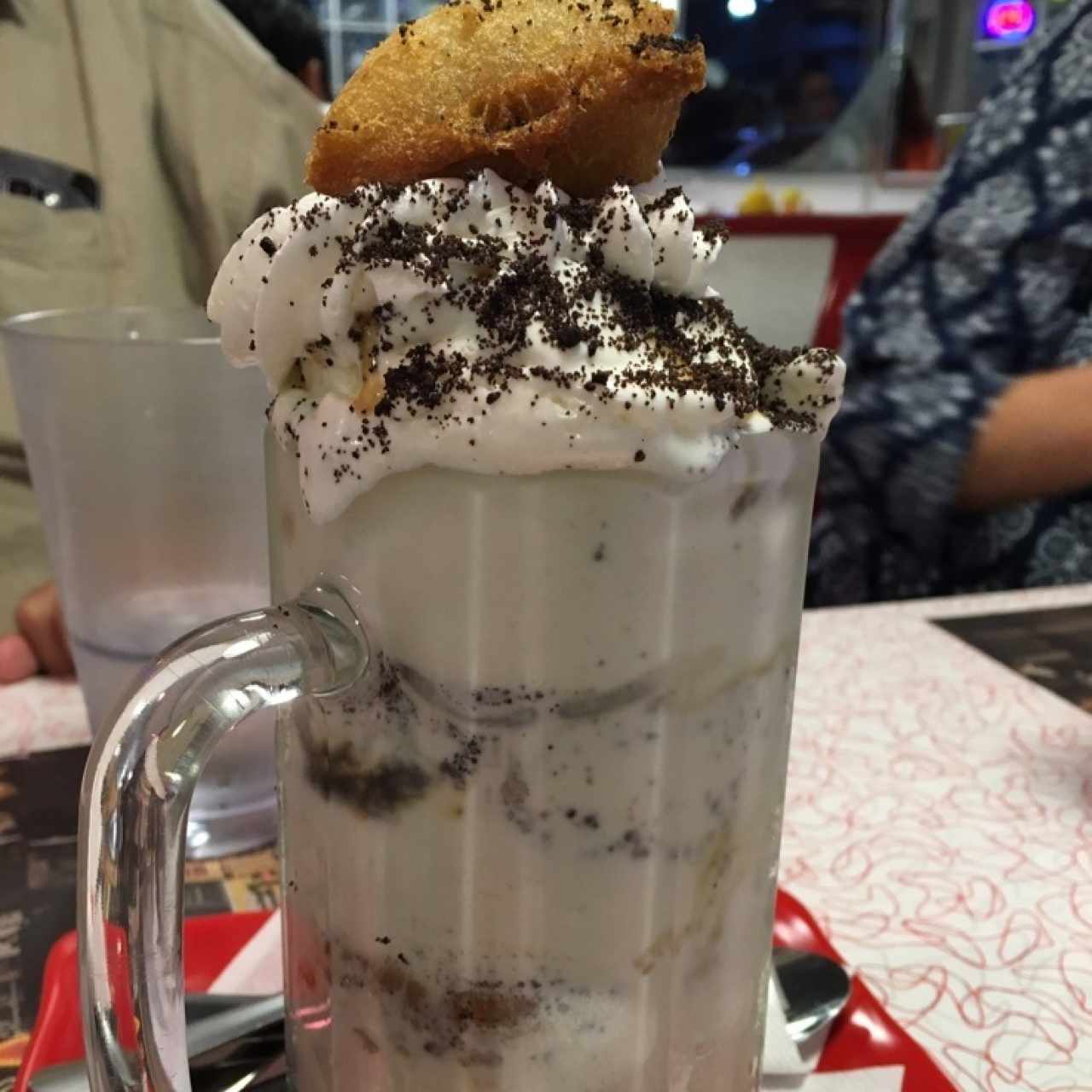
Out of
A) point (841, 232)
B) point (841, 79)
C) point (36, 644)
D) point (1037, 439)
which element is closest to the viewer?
point (36, 644)

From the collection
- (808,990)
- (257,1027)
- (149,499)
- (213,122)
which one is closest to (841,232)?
(213,122)

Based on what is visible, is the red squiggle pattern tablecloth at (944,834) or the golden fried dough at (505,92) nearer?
the golden fried dough at (505,92)

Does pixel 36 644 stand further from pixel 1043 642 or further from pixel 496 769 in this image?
pixel 1043 642

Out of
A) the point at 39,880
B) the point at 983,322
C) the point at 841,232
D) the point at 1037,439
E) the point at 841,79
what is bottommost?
→ the point at 39,880

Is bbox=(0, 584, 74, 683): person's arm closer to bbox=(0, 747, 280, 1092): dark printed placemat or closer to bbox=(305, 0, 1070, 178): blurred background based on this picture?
bbox=(0, 747, 280, 1092): dark printed placemat

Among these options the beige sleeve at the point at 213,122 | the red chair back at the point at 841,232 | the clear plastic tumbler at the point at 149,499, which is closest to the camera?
the clear plastic tumbler at the point at 149,499

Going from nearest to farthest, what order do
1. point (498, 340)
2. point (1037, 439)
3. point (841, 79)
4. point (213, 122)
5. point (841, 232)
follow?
point (498, 340) → point (1037, 439) → point (213, 122) → point (841, 232) → point (841, 79)

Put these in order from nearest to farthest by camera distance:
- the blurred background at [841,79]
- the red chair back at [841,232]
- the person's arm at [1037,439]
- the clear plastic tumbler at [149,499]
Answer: the clear plastic tumbler at [149,499], the person's arm at [1037,439], the red chair back at [841,232], the blurred background at [841,79]

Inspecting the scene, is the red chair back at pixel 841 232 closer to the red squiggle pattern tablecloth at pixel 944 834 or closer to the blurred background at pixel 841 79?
the blurred background at pixel 841 79

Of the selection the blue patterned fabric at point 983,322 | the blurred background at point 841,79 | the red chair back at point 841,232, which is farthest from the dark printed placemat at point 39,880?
the blurred background at point 841,79
